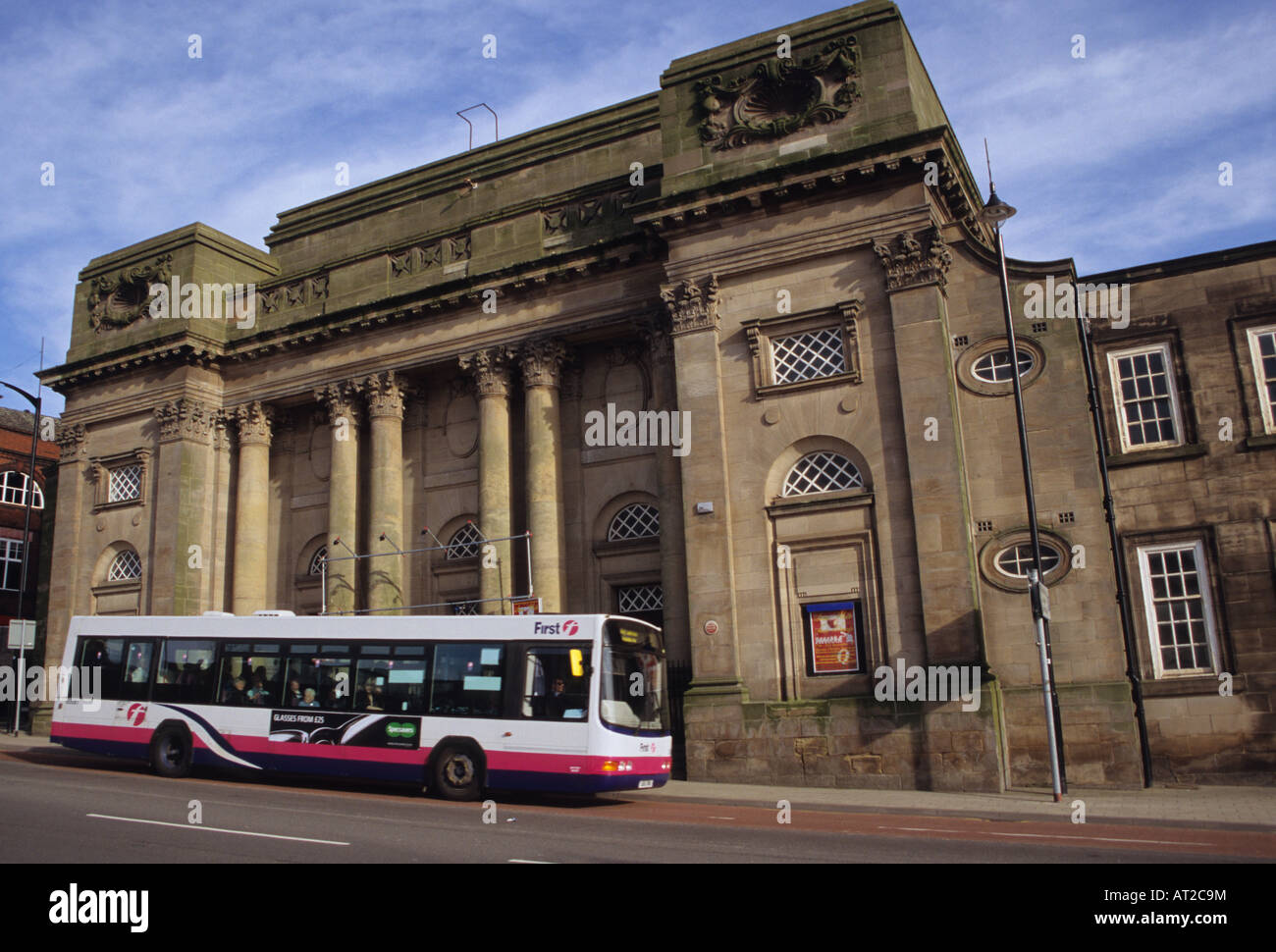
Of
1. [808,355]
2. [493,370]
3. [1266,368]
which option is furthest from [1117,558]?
[493,370]

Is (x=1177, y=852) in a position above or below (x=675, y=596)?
below

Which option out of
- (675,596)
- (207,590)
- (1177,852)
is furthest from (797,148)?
(207,590)

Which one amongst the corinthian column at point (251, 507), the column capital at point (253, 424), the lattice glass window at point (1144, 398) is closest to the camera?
the lattice glass window at point (1144, 398)

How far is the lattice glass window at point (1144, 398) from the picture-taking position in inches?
870

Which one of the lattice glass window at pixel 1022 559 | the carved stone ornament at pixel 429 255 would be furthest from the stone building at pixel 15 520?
the lattice glass window at pixel 1022 559

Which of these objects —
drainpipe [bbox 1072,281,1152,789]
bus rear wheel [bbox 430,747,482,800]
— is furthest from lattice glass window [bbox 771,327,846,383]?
bus rear wheel [bbox 430,747,482,800]

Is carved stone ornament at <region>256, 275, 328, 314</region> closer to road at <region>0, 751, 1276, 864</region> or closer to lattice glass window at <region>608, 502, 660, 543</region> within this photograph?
lattice glass window at <region>608, 502, 660, 543</region>

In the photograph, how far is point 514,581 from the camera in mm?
27047

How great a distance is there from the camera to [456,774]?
1759 cm

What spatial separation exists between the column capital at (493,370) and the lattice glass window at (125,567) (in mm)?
13153

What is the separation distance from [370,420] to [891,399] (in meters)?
15.8

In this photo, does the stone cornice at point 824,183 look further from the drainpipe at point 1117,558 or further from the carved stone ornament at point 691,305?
the drainpipe at point 1117,558

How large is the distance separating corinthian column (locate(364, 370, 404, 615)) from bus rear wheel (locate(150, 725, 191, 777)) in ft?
27.6
